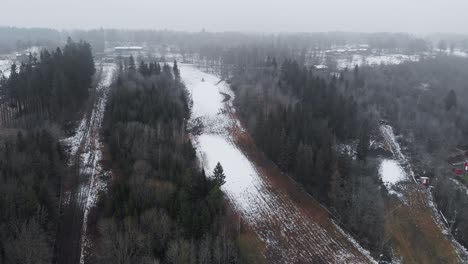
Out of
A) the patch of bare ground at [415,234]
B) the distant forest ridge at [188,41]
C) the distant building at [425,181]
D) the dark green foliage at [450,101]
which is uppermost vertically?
the distant forest ridge at [188,41]

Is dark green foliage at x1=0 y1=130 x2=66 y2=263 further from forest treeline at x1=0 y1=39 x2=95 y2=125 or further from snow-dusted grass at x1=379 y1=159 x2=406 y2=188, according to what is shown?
snow-dusted grass at x1=379 y1=159 x2=406 y2=188

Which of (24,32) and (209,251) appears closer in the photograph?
(209,251)

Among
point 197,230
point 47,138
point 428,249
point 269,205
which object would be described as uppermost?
point 47,138

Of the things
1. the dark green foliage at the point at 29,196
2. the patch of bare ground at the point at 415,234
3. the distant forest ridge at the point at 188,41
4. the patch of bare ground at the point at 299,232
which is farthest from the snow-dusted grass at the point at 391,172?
the distant forest ridge at the point at 188,41

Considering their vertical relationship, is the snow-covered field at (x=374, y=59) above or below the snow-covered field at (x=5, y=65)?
above

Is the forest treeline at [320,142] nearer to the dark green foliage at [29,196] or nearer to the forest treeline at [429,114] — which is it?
the forest treeline at [429,114]

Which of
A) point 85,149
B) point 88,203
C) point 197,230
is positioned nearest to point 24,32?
point 85,149

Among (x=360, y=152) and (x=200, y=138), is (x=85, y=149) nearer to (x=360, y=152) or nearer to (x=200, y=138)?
(x=200, y=138)
